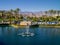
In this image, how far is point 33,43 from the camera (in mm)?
8375

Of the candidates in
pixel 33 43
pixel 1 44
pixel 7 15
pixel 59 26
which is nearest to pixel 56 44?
pixel 33 43

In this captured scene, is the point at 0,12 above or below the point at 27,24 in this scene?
above

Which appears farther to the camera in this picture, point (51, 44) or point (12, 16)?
point (12, 16)

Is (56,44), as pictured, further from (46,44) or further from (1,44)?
(1,44)

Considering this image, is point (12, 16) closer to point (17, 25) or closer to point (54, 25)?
point (17, 25)

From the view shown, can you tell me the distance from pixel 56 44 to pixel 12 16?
1330 cm

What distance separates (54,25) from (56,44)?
8171 millimetres

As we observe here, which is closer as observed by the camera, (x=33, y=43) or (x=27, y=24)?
(x=33, y=43)

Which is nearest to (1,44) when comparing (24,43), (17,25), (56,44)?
(24,43)

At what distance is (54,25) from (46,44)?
8304mm

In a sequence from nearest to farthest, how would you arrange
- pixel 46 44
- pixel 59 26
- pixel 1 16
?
pixel 46 44 < pixel 59 26 < pixel 1 16

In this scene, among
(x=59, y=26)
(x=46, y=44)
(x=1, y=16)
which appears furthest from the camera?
(x=1, y=16)

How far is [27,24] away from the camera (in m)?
16.6

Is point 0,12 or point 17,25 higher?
point 0,12
